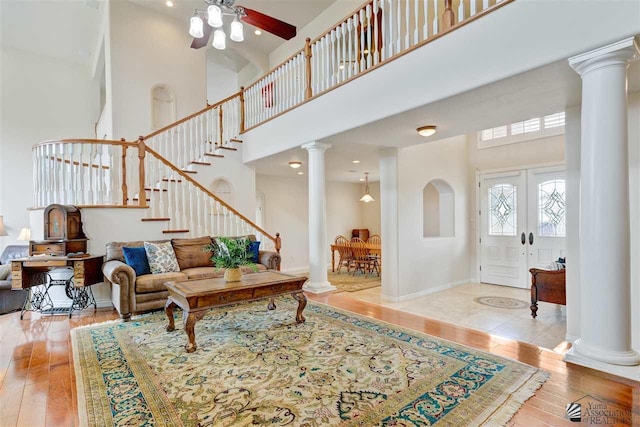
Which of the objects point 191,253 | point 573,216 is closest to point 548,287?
point 573,216

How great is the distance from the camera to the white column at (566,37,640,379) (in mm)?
2289

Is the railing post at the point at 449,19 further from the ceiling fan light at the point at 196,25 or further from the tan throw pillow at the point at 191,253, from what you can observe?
the tan throw pillow at the point at 191,253

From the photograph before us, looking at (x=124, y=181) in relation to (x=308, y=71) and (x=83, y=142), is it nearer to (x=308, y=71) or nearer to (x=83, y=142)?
(x=83, y=142)

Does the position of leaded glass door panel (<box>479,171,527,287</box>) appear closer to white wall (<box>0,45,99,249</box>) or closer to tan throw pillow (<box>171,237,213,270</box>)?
tan throw pillow (<box>171,237,213,270</box>)

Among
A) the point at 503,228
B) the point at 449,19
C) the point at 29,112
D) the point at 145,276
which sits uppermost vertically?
the point at 29,112

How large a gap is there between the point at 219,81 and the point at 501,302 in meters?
9.96

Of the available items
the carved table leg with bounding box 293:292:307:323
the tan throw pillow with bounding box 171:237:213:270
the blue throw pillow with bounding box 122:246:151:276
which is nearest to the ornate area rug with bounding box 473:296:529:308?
the carved table leg with bounding box 293:292:307:323

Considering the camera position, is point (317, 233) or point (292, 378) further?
point (317, 233)

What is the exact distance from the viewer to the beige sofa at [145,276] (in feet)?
12.4

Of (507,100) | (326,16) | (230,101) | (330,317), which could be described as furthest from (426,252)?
(326,16)

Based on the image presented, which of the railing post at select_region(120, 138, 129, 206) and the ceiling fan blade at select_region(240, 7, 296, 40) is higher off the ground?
the ceiling fan blade at select_region(240, 7, 296, 40)

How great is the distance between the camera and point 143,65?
6.90 meters

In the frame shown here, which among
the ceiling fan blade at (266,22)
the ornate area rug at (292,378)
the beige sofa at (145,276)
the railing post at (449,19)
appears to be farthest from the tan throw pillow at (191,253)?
the railing post at (449,19)

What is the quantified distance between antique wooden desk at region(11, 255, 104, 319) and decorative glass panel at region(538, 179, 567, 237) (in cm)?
739
